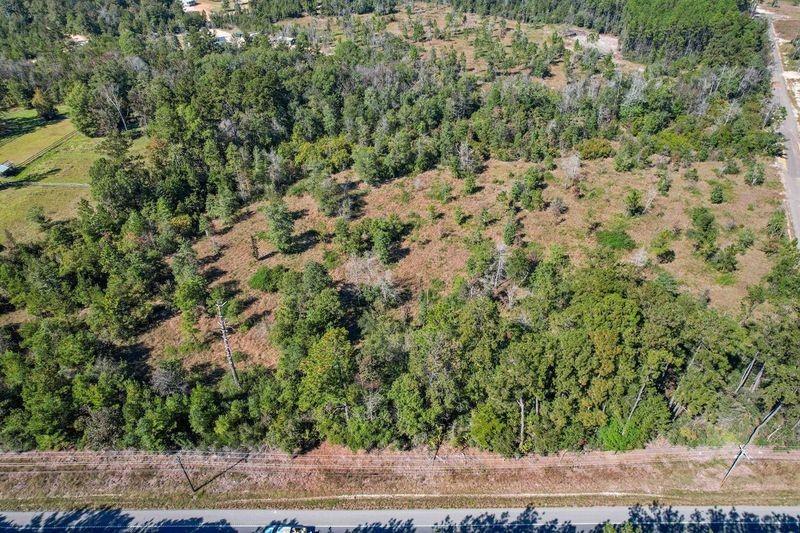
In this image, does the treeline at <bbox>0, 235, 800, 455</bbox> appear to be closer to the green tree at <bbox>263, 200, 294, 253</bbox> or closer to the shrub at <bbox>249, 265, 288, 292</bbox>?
the shrub at <bbox>249, 265, 288, 292</bbox>

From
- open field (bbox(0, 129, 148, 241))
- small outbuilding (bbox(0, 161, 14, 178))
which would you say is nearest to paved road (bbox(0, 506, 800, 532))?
open field (bbox(0, 129, 148, 241))

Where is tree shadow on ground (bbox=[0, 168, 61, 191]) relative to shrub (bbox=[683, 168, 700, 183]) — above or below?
above

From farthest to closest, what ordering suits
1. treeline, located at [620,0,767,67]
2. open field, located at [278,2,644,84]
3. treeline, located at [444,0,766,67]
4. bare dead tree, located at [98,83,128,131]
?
open field, located at [278,2,644,84], treeline, located at [444,0,766,67], treeline, located at [620,0,767,67], bare dead tree, located at [98,83,128,131]

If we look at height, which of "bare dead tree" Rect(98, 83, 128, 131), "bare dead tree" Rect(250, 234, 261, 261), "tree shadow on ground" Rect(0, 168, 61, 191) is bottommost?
"bare dead tree" Rect(250, 234, 261, 261)

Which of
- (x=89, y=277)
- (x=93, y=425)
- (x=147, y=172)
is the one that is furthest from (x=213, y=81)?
(x=93, y=425)

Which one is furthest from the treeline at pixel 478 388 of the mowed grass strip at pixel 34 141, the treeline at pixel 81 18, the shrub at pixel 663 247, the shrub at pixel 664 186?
the treeline at pixel 81 18

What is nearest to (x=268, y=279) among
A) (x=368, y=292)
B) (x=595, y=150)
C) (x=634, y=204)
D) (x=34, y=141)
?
(x=368, y=292)

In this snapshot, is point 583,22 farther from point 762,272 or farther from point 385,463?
point 385,463
